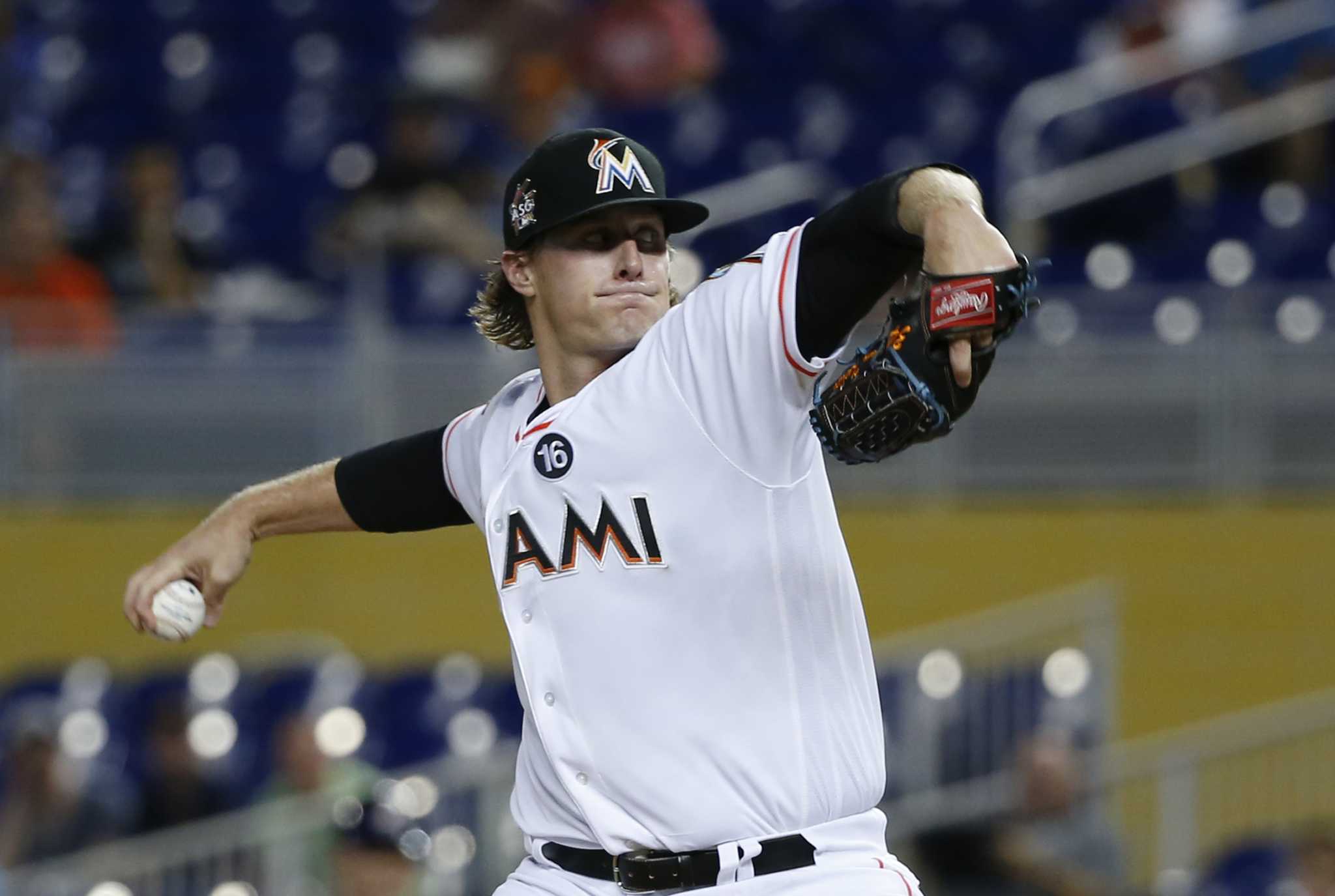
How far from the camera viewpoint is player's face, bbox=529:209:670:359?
374 centimetres

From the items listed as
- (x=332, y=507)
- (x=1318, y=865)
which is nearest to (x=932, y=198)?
(x=332, y=507)

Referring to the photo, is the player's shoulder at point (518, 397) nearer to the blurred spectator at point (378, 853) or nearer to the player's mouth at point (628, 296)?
the player's mouth at point (628, 296)

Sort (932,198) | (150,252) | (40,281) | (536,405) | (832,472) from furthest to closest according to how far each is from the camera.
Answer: (150,252), (40,281), (832,472), (536,405), (932,198)

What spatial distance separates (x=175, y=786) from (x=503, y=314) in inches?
167

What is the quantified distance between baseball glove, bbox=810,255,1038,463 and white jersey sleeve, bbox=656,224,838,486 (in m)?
0.19

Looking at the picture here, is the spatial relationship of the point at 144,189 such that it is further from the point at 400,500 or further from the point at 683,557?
the point at 683,557

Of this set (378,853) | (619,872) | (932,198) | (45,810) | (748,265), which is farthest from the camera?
(45,810)

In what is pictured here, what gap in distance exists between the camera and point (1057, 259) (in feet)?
31.7

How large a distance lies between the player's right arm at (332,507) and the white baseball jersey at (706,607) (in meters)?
0.70

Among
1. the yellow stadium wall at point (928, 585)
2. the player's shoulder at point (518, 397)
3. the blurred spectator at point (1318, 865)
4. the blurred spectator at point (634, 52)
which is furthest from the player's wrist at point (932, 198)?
the blurred spectator at point (634, 52)

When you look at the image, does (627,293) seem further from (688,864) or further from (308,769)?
(308,769)

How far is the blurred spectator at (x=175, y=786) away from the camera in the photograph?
311 inches

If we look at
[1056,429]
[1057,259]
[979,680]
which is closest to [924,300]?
[979,680]

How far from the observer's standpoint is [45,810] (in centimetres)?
788
